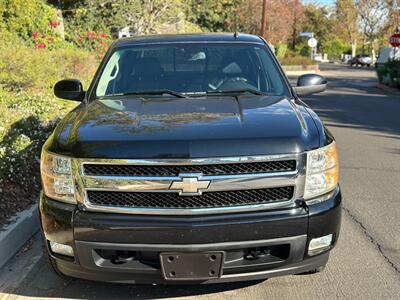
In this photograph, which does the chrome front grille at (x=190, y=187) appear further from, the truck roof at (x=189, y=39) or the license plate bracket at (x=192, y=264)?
the truck roof at (x=189, y=39)

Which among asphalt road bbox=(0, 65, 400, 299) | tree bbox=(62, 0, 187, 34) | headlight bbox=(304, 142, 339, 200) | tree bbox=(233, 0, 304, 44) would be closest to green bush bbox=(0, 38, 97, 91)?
asphalt road bbox=(0, 65, 400, 299)

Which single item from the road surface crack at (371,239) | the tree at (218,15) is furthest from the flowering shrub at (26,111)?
the tree at (218,15)

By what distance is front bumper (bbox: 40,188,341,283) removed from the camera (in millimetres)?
2967

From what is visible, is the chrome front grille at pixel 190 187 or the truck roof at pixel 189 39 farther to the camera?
the truck roof at pixel 189 39

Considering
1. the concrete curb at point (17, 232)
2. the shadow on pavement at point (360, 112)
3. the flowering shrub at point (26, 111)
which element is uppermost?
the flowering shrub at point (26, 111)

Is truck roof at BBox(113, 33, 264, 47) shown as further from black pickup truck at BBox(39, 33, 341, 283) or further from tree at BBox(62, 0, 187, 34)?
tree at BBox(62, 0, 187, 34)

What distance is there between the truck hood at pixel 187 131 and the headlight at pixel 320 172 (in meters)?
0.09

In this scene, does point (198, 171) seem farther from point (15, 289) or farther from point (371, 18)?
point (371, 18)

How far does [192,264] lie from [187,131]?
791mm

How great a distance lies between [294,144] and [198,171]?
1.96ft

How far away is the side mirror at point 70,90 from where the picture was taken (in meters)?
4.70

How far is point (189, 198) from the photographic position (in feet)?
9.81

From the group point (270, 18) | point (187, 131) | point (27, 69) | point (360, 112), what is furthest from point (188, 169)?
point (270, 18)

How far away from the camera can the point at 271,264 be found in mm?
3100
